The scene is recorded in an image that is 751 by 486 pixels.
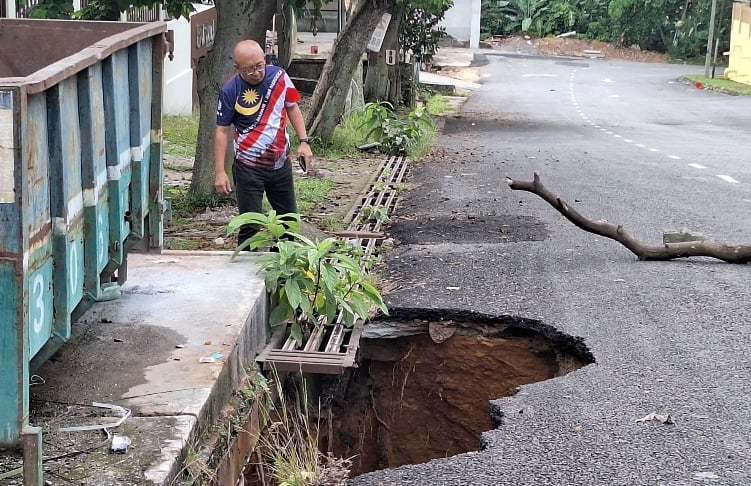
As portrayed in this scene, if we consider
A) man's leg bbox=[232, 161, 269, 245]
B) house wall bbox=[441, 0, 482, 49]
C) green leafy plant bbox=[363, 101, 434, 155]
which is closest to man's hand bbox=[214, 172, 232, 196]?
man's leg bbox=[232, 161, 269, 245]

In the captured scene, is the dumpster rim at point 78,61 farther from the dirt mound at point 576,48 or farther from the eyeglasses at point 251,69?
the dirt mound at point 576,48

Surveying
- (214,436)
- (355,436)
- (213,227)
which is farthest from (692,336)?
(213,227)

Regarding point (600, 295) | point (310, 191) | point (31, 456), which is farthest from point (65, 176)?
point (310, 191)

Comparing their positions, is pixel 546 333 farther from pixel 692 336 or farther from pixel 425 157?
pixel 425 157

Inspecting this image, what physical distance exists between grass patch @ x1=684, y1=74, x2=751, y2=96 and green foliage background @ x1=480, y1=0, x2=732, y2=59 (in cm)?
543

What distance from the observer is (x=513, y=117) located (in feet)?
75.6

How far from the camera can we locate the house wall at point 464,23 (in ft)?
166

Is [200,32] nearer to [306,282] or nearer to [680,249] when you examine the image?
[680,249]

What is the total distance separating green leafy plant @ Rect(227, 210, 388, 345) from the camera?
236 inches

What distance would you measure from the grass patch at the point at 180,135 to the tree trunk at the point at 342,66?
1.81m

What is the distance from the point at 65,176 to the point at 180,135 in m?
11.3

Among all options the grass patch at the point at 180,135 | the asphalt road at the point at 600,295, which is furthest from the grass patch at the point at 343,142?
the grass patch at the point at 180,135

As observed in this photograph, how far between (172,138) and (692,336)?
1007 cm

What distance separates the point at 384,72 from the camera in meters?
21.4
